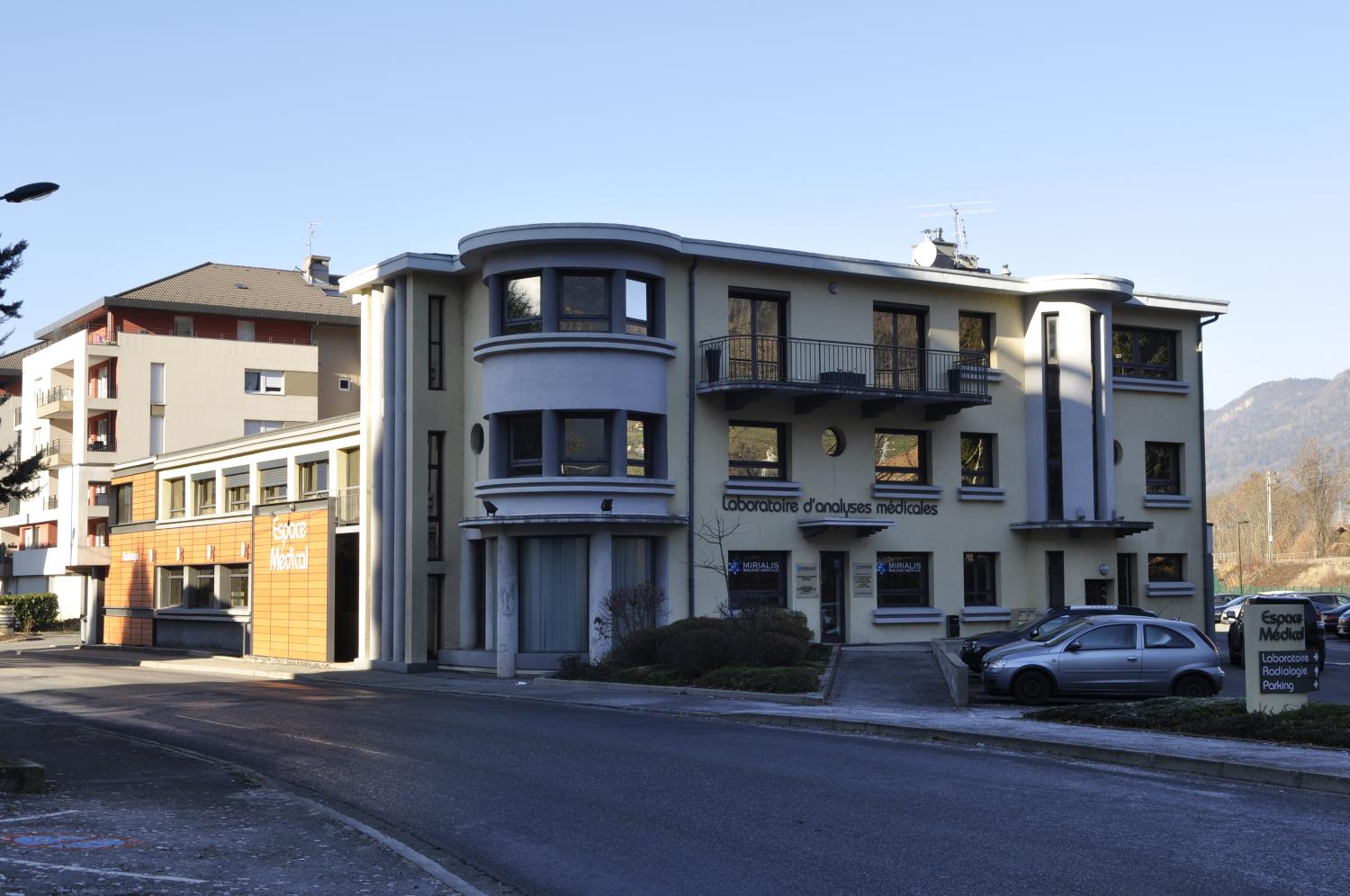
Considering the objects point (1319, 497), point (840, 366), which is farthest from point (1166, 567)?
point (1319, 497)

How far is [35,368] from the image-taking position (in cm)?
7662

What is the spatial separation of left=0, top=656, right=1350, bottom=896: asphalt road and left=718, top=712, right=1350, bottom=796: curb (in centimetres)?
29

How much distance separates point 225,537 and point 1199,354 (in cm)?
3020

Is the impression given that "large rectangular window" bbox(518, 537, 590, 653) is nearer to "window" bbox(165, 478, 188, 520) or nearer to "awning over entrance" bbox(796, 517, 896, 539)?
"awning over entrance" bbox(796, 517, 896, 539)

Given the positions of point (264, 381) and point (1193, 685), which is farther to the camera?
point (264, 381)

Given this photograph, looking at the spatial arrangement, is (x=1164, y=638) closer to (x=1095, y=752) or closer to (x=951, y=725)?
(x=951, y=725)

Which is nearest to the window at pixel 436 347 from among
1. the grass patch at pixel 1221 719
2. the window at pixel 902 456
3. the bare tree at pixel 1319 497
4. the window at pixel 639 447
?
the window at pixel 639 447

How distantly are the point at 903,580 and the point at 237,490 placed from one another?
22608 millimetres

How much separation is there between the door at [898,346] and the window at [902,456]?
1.28m

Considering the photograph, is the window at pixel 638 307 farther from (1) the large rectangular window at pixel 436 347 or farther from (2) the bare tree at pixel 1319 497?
(2) the bare tree at pixel 1319 497

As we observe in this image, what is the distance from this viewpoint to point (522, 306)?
3200 centimetres

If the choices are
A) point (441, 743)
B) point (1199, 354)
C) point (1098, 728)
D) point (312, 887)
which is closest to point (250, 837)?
point (312, 887)

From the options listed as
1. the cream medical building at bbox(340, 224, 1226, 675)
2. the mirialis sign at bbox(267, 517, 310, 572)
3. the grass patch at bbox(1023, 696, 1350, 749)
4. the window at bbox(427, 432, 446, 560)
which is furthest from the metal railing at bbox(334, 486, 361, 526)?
the grass patch at bbox(1023, 696, 1350, 749)

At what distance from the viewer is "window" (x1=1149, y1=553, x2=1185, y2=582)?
38812mm
